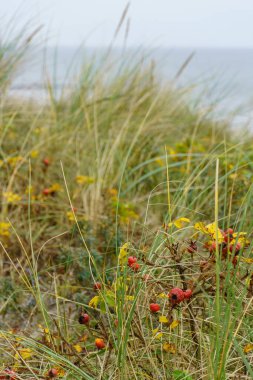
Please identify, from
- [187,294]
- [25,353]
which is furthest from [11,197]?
[187,294]

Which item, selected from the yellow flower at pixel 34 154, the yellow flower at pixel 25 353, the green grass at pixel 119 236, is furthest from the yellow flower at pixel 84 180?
the yellow flower at pixel 25 353

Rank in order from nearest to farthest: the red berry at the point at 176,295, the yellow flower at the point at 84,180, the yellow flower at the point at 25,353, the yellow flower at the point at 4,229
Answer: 1. the red berry at the point at 176,295
2. the yellow flower at the point at 25,353
3. the yellow flower at the point at 4,229
4. the yellow flower at the point at 84,180

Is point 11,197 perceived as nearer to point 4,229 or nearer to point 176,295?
point 4,229

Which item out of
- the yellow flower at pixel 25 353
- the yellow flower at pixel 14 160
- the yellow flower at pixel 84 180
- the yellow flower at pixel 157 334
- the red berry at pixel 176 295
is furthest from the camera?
the yellow flower at pixel 14 160

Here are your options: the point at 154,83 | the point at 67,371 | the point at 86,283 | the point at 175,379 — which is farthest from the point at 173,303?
the point at 154,83

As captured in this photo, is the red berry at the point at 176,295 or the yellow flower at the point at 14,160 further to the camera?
the yellow flower at the point at 14,160

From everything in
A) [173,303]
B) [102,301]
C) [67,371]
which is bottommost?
[67,371]

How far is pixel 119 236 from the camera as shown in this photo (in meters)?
2.69

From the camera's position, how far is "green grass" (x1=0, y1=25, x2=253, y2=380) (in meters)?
1.58

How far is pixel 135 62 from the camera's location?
520cm

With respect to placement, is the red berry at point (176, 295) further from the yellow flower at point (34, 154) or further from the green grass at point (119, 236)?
the yellow flower at point (34, 154)

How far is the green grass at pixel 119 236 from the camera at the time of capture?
158 cm

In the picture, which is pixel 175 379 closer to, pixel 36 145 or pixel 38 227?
pixel 38 227

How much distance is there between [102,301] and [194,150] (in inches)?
97.2
